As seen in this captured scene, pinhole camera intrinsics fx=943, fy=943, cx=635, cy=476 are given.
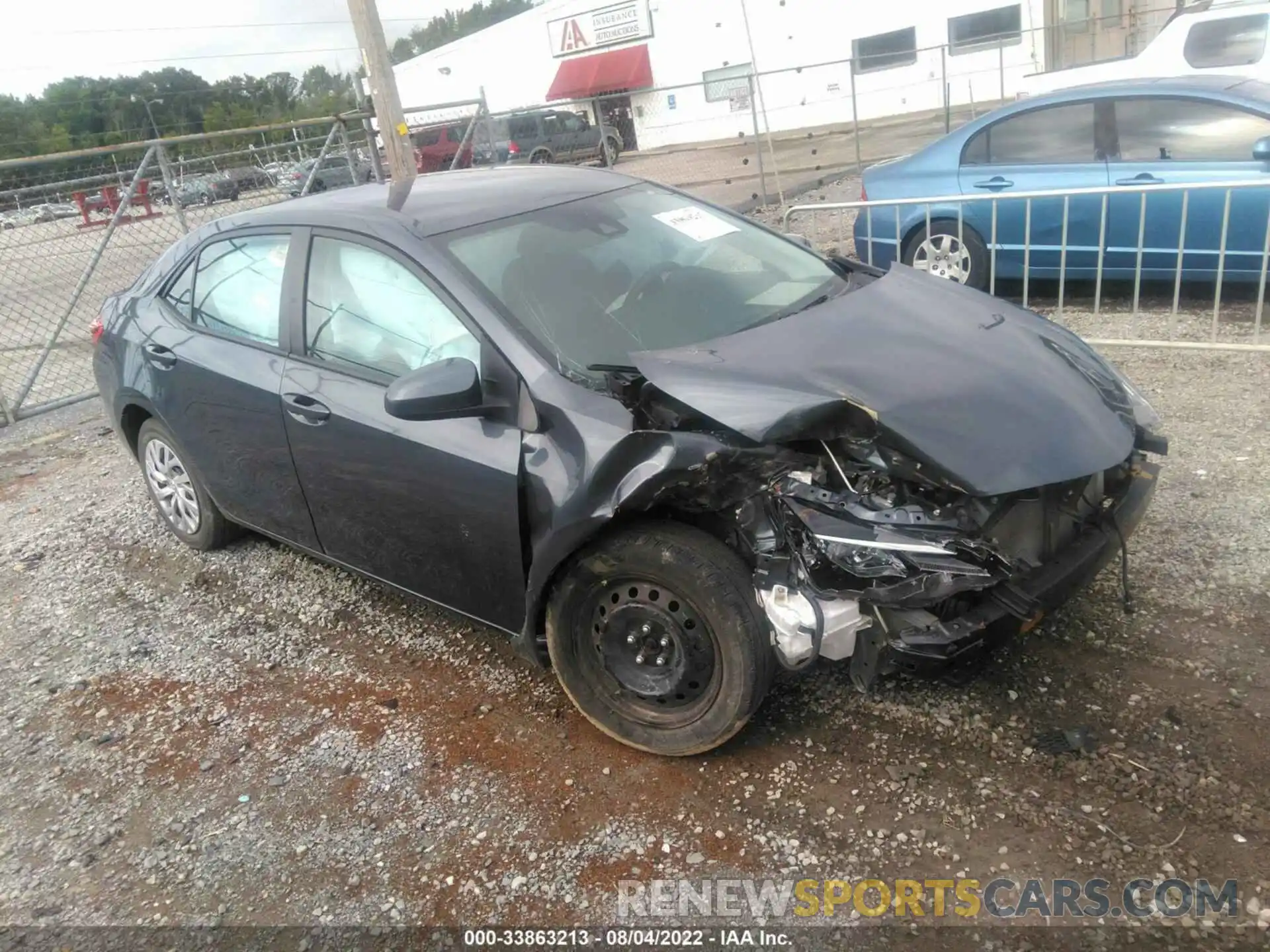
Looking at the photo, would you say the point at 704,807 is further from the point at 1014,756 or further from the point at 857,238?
the point at 857,238

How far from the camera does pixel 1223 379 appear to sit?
536cm

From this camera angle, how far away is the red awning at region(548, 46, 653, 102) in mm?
32625

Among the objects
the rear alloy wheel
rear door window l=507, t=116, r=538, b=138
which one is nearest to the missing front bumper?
the rear alloy wheel

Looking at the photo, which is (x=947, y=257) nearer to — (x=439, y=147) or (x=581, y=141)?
(x=439, y=147)

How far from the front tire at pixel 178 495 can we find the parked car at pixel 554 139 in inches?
405

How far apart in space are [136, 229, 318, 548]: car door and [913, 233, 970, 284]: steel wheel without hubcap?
16.6 feet

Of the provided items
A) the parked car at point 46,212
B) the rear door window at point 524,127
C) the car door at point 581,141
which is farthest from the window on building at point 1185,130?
the car door at point 581,141

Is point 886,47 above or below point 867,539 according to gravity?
above

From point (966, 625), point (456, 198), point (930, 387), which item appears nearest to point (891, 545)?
point (966, 625)

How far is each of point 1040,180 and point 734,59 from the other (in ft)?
85.9

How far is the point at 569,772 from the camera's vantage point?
303 centimetres

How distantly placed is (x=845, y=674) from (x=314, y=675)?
2.06 metres

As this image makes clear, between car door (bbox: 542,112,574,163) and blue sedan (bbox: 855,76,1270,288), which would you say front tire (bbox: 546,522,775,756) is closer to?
blue sedan (bbox: 855,76,1270,288)

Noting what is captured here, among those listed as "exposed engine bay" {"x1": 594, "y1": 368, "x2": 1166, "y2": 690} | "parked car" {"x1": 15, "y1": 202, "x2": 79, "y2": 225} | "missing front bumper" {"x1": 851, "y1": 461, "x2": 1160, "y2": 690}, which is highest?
"parked car" {"x1": 15, "y1": 202, "x2": 79, "y2": 225}
